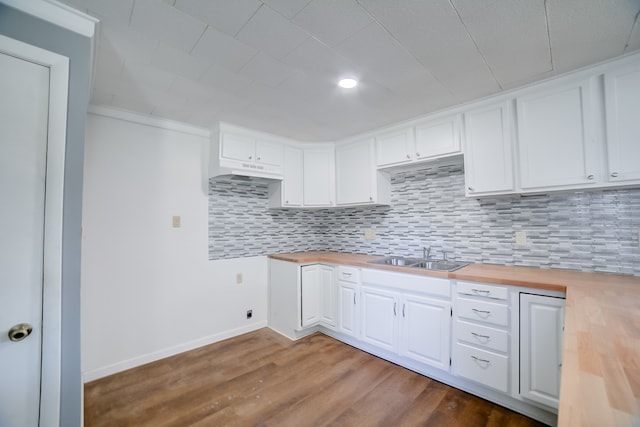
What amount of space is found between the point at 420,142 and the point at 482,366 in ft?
6.04

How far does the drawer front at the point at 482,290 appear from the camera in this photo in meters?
1.77

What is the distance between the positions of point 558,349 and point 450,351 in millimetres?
644

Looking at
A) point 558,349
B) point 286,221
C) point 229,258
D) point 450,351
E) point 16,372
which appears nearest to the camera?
point 16,372

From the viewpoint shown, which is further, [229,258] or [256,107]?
[229,258]

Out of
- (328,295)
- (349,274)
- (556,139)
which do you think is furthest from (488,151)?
(328,295)

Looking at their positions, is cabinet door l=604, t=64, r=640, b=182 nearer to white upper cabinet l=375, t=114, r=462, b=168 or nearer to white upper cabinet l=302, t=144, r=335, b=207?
white upper cabinet l=375, t=114, r=462, b=168

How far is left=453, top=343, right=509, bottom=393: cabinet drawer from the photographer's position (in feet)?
5.80

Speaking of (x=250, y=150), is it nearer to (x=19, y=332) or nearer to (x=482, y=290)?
(x=19, y=332)

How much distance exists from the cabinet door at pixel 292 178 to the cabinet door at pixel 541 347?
89.9 inches

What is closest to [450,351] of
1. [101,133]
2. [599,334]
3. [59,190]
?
[599,334]

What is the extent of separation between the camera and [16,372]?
1105 millimetres

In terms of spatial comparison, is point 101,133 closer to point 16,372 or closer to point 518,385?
point 16,372

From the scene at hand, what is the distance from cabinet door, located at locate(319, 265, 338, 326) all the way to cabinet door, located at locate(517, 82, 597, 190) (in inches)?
73.4

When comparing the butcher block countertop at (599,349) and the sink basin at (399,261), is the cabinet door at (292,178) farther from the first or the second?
the butcher block countertop at (599,349)
